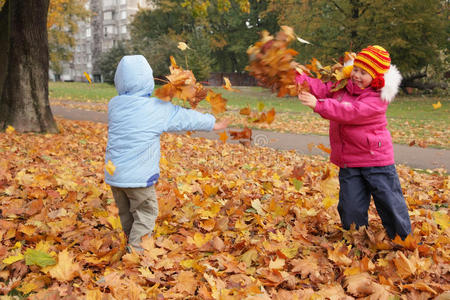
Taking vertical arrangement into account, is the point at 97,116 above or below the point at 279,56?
below

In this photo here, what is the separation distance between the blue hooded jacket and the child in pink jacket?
0.94 meters

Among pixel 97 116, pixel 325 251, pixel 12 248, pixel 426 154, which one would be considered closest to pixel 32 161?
pixel 12 248

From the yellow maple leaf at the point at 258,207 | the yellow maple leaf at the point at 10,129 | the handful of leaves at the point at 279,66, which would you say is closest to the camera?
the handful of leaves at the point at 279,66

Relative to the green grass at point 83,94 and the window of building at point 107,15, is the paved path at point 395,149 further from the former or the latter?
the window of building at point 107,15

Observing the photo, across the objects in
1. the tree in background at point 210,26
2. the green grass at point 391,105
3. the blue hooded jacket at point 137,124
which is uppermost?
the tree in background at point 210,26

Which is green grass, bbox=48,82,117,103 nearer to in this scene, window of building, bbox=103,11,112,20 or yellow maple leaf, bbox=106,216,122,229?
yellow maple leaf, bbox=106,216,122,229

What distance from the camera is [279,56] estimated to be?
A: 2.95 meters

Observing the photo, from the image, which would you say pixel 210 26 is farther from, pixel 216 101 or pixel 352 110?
pixel 352 110

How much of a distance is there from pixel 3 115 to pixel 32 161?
328 cm

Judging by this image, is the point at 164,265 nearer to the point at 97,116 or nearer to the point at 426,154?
the point at 426,154

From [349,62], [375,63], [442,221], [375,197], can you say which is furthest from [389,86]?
[442,221]

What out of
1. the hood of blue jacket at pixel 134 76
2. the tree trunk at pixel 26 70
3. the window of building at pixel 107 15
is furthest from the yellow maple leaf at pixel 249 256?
the window of building at pixel 107 15

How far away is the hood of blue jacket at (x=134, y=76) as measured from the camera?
256 cm

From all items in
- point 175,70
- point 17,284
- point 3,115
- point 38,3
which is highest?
point 38,3
